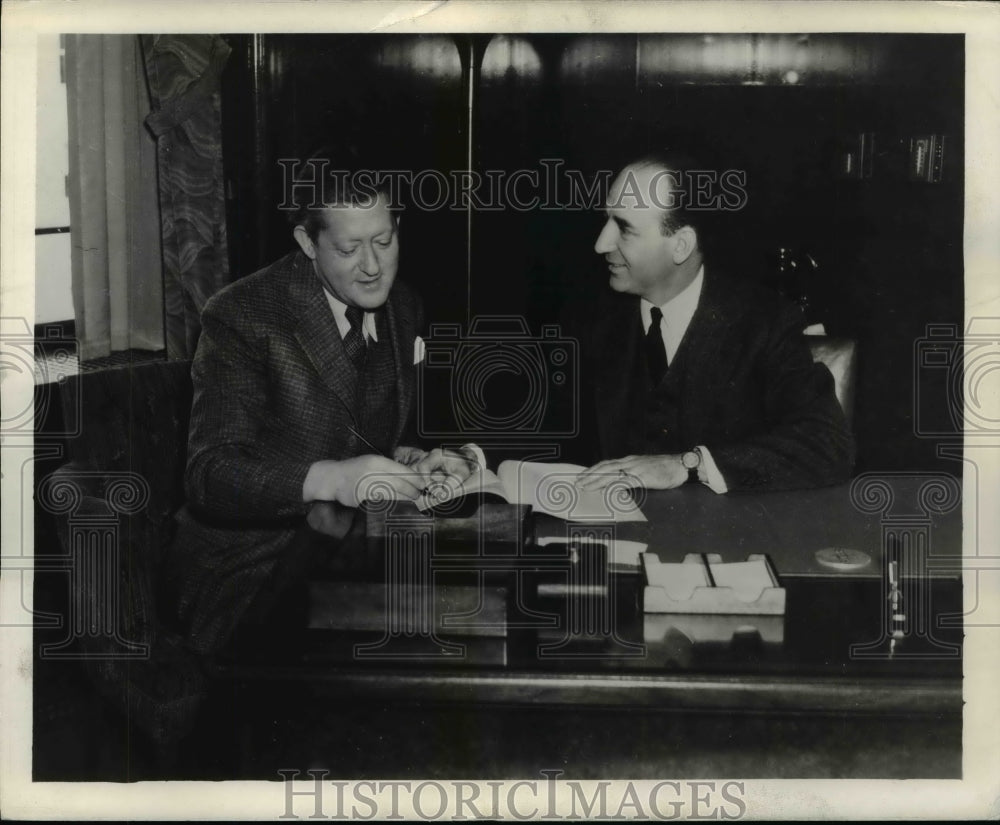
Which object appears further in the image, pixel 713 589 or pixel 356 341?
pixel 356 341

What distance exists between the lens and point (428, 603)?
2.98 m

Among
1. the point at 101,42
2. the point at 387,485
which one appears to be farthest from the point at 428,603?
the point at 101,42

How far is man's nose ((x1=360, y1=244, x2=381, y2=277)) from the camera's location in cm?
315

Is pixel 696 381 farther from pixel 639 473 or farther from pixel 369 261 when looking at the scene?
pixel 369 261

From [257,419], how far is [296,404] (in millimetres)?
115

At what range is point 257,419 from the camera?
3.13 m

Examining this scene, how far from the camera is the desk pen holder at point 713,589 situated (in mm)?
2717

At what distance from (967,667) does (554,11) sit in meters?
2.16

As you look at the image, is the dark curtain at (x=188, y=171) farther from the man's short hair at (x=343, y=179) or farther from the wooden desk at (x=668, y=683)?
the wooden desk at (x=668, y=683)

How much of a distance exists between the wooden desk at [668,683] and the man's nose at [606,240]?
0.71 m

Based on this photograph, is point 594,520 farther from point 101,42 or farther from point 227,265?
point 101,42
